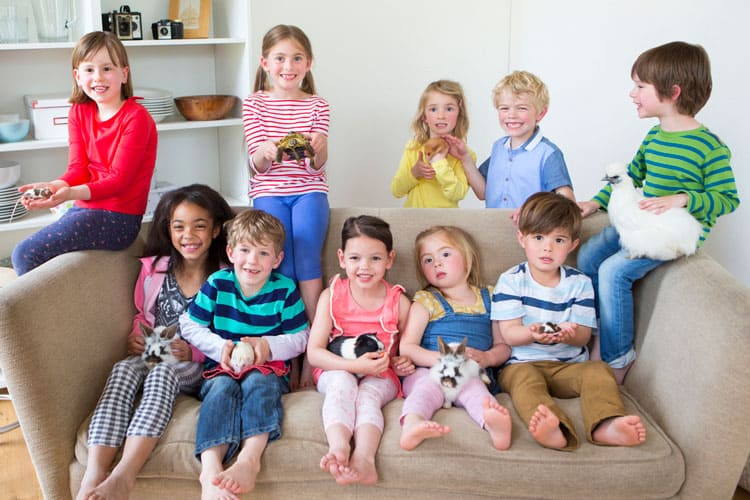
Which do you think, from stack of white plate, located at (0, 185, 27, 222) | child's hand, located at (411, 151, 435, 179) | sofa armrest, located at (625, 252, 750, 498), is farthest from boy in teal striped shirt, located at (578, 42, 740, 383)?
stack of white plate, located at (0, 185, 27, 222)

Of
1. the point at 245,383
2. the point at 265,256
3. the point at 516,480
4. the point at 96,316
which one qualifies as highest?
the point at 265,256

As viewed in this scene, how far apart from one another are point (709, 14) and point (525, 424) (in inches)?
75.6

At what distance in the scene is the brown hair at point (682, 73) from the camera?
7.41ft

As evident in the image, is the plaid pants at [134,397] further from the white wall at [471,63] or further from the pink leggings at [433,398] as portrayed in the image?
the white wall at [471,63]

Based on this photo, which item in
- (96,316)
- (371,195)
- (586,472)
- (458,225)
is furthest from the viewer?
(371,195)

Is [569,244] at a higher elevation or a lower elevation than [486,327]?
higher

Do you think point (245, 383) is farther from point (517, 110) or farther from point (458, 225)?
point (517, 110)

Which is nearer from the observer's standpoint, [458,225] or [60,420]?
[60,420]

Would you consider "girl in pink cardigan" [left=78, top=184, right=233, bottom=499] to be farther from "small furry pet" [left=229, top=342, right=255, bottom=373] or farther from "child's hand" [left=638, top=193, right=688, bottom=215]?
"child's hand" [left=638, top=193, right=688, bottom=215]

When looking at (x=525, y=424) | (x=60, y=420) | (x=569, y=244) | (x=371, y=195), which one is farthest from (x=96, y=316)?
(x=371, y=195)

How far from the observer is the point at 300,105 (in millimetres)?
2641

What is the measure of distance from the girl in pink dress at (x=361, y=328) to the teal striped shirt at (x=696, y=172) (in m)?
0.82

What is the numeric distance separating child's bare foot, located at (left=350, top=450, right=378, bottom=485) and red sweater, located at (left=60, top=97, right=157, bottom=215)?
3.58 feet

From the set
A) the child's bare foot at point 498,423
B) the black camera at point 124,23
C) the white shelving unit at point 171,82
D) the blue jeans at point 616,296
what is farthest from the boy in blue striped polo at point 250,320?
the black camera at point 124,23
